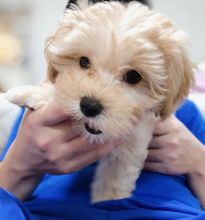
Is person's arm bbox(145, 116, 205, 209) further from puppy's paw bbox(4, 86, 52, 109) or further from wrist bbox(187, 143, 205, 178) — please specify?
puppy's paw bbox(4, 86, 52, 109)

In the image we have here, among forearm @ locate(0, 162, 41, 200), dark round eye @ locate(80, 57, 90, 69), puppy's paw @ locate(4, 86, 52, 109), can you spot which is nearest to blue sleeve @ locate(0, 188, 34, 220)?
forearm @ locate(0, 162, 41, 200)

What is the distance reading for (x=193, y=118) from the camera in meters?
A: 1.39

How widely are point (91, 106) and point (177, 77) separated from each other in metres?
0.24

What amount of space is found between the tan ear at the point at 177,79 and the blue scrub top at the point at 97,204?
224mm

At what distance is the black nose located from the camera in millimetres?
853

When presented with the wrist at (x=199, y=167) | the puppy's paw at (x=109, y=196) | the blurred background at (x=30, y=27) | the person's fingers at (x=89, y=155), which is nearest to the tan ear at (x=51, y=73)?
the person's fingers at (x=89, y=155)

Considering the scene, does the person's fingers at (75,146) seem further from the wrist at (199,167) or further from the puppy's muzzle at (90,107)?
the wrist at (199,167)

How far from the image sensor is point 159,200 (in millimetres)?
1076

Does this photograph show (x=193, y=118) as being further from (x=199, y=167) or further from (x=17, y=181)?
(x=17, y=181)

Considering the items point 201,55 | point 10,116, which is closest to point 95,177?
point 10,116

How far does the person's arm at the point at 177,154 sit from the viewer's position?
46.1 inches

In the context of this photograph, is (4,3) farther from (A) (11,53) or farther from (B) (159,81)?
(B) (159,81)

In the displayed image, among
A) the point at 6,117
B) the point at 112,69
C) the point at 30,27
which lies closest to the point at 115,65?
the point at 112,69

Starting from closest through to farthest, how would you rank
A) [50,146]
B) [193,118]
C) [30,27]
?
[50,146], [193,118], [30,27]
